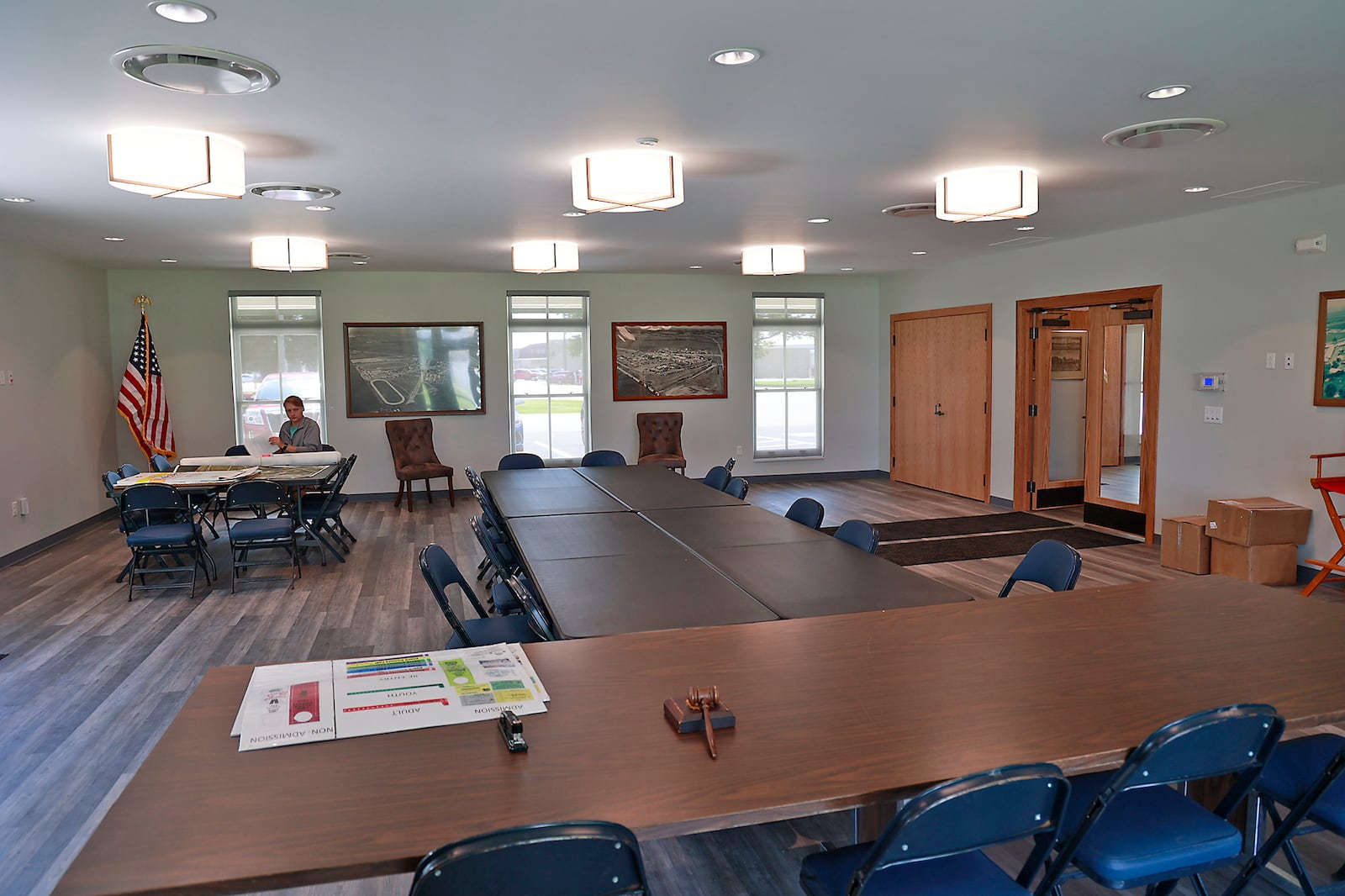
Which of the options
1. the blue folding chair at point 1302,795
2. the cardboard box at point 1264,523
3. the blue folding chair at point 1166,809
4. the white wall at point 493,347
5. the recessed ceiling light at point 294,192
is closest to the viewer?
the blue folding chair at point 1166,809

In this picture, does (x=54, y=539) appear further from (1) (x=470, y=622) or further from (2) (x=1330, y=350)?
(2) (x=1330, y=350)

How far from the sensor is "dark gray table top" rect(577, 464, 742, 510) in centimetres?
512

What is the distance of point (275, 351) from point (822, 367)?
651cm

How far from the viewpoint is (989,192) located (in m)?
4.88

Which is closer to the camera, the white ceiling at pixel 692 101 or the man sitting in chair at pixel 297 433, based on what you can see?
the white ceiling at pixel 692 101

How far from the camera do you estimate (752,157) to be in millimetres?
4574

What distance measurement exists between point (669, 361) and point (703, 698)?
903 centimetres

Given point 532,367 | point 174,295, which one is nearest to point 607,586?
point 532,367

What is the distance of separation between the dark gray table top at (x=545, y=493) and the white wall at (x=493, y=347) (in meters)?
3.70

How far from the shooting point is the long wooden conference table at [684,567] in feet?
9.30

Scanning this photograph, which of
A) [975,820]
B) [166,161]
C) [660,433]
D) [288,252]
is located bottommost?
[975,820]

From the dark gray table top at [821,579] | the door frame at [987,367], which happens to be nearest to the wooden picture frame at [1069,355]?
the door frame at [987,367]

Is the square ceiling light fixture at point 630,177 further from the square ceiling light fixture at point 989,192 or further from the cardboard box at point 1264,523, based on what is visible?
the cardboard box at point 1264,523

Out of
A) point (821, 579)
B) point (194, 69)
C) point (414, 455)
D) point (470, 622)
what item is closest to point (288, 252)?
point (414, 455)
